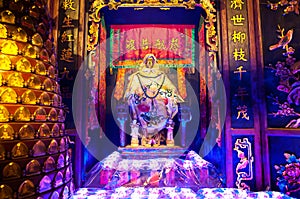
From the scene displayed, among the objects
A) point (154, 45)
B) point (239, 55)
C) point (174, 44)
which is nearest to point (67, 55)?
point (154, 45)

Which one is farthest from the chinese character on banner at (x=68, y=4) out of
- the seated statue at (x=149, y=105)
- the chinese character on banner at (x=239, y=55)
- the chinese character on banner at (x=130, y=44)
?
the chinese character on banner at (x=239, y=55)

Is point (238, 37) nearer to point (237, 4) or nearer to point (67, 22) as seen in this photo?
point (237, 4)

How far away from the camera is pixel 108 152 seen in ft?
15.5

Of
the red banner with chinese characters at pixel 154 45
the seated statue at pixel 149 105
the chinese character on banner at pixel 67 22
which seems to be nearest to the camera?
the chinese character on banner at pixel 67 22

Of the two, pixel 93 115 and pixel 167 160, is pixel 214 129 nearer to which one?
pixel 167 160

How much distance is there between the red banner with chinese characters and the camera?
522 cm

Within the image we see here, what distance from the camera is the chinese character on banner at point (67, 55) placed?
12.2ft

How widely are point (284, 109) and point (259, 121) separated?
43 cm

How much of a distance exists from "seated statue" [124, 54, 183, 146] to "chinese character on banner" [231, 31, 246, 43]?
1.87 metres

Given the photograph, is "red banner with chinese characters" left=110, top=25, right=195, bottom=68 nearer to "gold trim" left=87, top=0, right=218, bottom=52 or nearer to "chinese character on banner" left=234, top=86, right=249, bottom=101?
"gold trim" left=87, top=0, right=218, bottom=52

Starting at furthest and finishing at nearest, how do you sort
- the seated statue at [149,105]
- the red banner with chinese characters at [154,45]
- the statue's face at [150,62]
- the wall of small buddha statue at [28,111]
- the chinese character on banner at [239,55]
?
the red banner with chinese characters at [154,45] < the statue's face at [150,62] < the seated statue at [149,105] < the chinese character on banner at [239,55] < the wall of small buddha statue at [28,111]

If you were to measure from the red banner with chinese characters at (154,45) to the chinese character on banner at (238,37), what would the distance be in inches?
59.8

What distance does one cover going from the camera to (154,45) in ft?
17.4

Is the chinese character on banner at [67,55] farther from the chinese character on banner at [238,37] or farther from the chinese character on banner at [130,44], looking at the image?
the chinese character on banner at [238,37]
